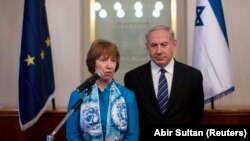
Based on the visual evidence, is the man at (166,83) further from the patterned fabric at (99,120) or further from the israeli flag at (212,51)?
the israeli flag at (212,51)

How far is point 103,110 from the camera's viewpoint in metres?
1.77

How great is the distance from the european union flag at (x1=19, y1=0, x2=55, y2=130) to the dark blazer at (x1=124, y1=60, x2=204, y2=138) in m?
1.02

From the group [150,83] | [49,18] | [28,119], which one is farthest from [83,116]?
[49,18]

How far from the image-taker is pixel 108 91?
6.00 feet

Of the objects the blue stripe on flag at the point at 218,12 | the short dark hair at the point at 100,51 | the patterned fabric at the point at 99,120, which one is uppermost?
the blue stripe on flag at the point at 218,12

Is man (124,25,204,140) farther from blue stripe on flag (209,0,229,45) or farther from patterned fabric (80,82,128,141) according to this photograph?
blue stripe on flag (209,0,229,45)

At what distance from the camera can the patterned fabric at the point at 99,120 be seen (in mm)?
1739

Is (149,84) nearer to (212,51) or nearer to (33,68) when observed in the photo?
(212,51)

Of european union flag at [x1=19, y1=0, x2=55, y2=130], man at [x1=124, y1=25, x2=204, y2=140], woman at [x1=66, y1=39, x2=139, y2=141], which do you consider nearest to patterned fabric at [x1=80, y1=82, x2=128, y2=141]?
woman at [x1=66, y1=39, x2=139, y2=141]

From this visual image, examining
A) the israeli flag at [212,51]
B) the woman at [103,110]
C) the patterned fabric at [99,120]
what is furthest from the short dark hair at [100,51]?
the israeli flag at [212,51]

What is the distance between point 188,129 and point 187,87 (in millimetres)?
754

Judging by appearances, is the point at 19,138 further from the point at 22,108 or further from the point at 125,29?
the point at 125,29

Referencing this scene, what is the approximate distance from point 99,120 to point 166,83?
1.88 ft

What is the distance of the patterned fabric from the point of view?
174 cm
